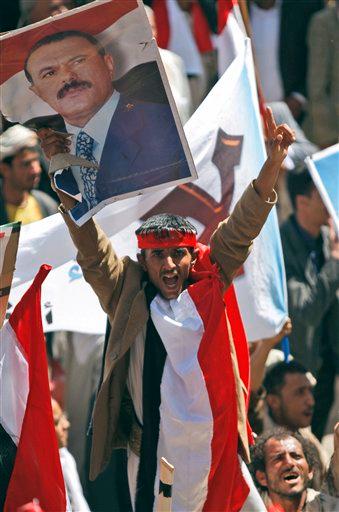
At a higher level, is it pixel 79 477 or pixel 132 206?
pixel 132 206

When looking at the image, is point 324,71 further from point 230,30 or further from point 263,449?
point 263,449

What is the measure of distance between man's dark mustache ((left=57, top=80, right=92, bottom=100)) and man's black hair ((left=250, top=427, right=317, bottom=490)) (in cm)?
211

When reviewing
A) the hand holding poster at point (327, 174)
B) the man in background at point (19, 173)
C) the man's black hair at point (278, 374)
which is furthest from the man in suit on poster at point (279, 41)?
the hand holding poster at point (327, 174)

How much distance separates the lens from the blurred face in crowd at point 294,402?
925 centimetres

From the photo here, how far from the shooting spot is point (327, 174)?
8492 mm

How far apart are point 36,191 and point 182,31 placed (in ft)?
5.95

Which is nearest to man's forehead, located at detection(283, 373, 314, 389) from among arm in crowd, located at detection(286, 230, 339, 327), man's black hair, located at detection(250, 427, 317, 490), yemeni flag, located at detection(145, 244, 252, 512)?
arm in crowd, located at detection(286, 230, 339, 327)

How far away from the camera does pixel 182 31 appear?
11.5 metres

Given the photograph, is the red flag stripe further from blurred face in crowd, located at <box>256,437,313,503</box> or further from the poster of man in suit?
blurred face in crowd, located at <box>256,437,313,503</box>

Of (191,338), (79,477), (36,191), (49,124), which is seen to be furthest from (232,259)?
(36,191)

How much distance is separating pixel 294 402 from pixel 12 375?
212cm

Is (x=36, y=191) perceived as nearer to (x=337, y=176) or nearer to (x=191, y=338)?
(x=337, y=176)

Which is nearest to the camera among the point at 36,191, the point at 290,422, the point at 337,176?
the point at 337,176

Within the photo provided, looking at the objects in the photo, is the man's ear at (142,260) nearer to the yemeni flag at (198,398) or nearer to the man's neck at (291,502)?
the yemeni flag at (198,398)
